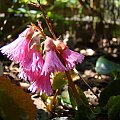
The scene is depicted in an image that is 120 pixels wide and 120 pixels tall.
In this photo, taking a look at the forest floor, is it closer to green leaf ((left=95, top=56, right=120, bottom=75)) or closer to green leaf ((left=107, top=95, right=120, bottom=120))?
green leaf ((left=95, top=56, right=120, bottom=75))

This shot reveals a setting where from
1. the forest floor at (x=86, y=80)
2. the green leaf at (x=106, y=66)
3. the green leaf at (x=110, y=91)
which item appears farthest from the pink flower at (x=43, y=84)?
the green leaf at (x=106, y=66)

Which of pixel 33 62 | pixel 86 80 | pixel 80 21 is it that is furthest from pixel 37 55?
pixel 80 21

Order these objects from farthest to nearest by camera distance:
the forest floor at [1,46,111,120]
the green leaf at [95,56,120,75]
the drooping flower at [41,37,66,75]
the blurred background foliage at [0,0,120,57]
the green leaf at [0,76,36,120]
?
the blurred background foliage at [0,0,120,57], the green leaf at [95,56,120,75], the forest floor at [1,46,111,120], the drooping flower at [41,37,66,75], the green leaf at [0,76,36,120]

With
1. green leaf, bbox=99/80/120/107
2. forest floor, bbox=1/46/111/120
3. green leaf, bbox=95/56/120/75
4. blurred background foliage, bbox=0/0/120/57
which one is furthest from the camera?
blurred background foliage, bbox=0/0/120/57

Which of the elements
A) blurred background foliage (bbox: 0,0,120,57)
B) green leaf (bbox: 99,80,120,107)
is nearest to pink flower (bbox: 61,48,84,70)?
green leaf (bbox: 99,80,120,107)

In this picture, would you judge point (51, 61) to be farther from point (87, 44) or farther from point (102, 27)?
point (87, 44)

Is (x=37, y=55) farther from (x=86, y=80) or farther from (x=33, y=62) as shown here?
(x=86, y=80)

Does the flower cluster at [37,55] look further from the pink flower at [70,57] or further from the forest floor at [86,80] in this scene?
the forest floor at [86,80]
